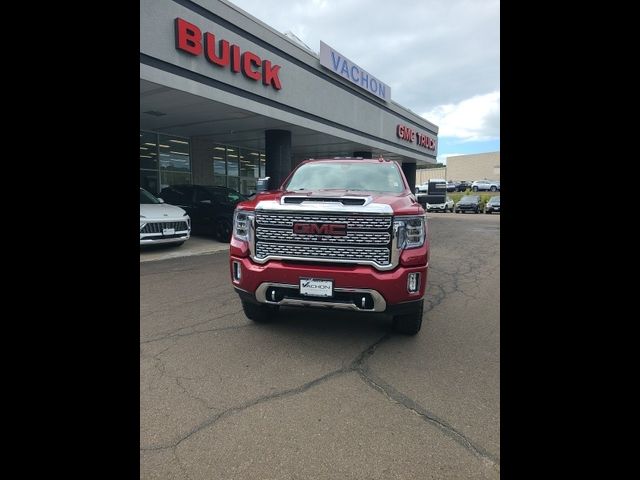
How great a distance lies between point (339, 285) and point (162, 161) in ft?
44.3

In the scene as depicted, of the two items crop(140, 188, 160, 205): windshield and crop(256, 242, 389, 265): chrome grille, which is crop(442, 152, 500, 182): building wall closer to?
crop(140, 188, 160, 205): windshield

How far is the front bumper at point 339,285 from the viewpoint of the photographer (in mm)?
3199

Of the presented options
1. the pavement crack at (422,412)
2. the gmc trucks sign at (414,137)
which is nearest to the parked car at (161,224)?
the pavement crack at (422,412)

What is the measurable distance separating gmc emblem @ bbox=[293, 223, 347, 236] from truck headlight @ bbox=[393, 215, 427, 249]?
0.49 metres

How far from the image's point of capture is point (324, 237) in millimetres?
3371

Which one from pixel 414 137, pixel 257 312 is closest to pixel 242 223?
pixel 257 312

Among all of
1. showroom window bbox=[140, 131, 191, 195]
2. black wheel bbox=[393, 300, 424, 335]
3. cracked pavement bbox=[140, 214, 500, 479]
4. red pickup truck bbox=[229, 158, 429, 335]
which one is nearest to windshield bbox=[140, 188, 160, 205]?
showroom window bbox=[140, 131, 191, 195]

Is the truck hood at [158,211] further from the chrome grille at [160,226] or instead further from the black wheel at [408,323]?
the black wheel at [408,323]

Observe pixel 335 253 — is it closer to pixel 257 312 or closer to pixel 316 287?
pixel 316 287

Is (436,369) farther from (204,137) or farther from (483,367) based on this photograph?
(204,137)

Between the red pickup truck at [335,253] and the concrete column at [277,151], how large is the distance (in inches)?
411
